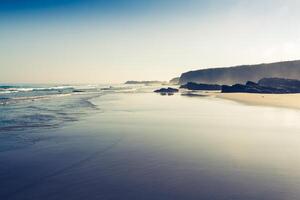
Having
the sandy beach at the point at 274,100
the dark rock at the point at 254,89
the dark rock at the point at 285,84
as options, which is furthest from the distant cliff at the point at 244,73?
the sandy beach at the point at 274,100

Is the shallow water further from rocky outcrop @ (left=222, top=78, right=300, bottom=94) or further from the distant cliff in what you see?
the distant cliff

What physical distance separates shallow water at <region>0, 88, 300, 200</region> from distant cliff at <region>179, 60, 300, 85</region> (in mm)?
108299

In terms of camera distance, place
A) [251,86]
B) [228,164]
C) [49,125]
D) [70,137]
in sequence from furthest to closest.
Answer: [251,86]
[49,125]
[70,137]
[228,164]

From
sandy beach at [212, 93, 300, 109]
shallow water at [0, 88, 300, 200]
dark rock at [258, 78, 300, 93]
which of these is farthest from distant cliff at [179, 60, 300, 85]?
shallow water at [0, 88, 300, 200]

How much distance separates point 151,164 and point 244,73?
13708cm

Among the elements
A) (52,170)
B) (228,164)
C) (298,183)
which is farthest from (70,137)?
(298,183)

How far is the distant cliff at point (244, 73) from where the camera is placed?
111 metres

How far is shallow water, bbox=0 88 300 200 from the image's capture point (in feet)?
20.6

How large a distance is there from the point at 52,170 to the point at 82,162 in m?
1.01

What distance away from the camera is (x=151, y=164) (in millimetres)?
8430

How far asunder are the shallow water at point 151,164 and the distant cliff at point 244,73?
10830 cm

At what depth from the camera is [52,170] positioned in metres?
7.83

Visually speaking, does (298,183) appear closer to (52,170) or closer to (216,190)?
(216,190)

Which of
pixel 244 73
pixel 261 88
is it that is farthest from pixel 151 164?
pixel 244 73
